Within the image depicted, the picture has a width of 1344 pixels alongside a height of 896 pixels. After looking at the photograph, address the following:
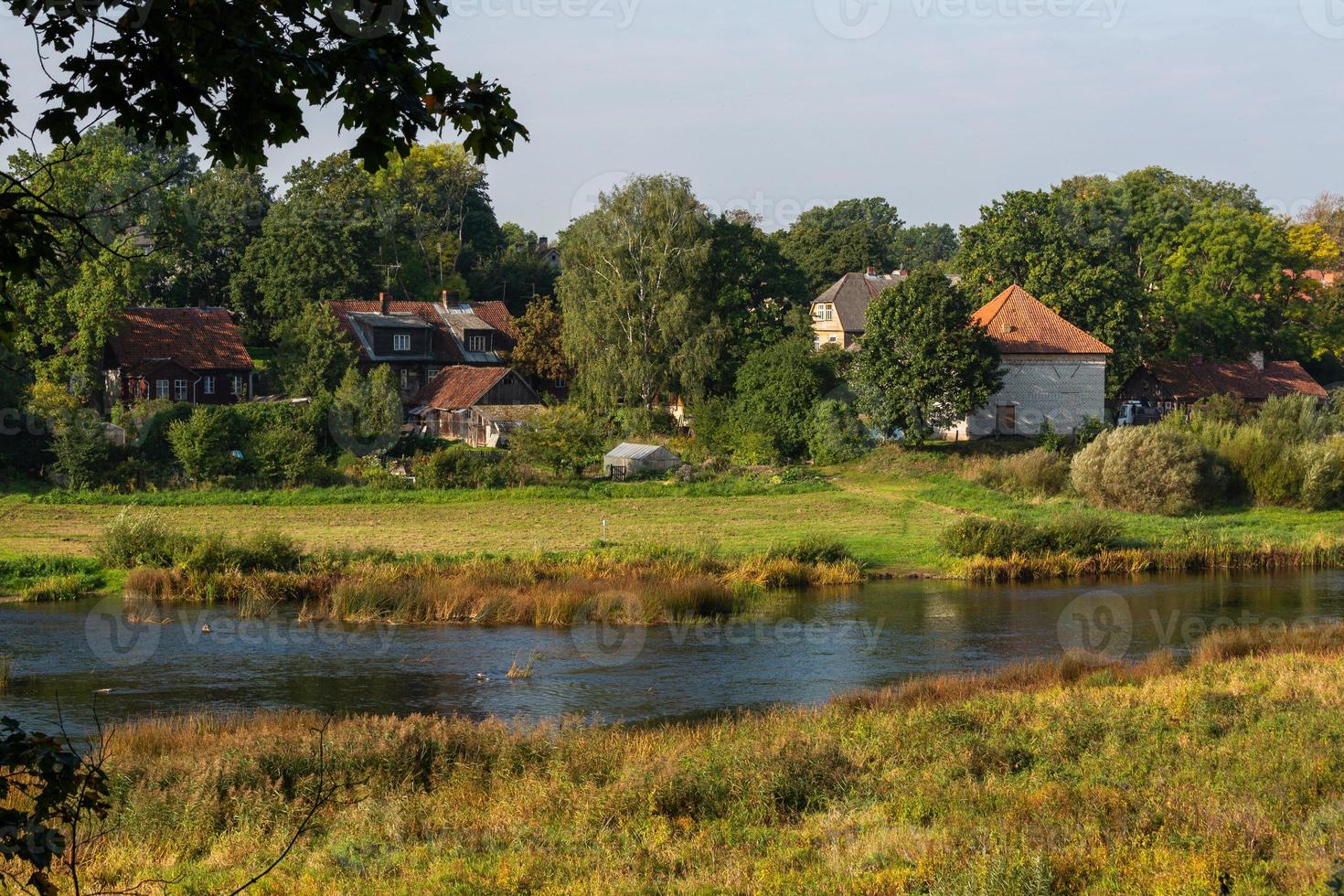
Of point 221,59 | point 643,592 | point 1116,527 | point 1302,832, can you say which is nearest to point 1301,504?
point 1116,527

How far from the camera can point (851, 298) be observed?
83875mm

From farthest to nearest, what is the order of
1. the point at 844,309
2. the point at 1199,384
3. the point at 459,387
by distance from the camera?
the point at 844,309 → the point at 1199,384 → the point at 459,387

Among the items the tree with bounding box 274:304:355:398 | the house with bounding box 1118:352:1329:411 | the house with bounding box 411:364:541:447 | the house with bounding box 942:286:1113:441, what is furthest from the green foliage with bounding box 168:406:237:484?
the house with bounding box 1118:352:1329:411

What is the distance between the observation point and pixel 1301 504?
44719 millimetres

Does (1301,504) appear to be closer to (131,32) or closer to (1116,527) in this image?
(1116,527)

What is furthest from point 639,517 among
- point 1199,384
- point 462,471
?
point 1199,384

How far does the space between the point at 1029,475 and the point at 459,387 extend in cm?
2927

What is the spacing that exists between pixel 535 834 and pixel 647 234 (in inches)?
2032

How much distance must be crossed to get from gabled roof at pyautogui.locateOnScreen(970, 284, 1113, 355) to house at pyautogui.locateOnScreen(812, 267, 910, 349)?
19937 millimetres

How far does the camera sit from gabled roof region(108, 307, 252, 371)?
60.1 m

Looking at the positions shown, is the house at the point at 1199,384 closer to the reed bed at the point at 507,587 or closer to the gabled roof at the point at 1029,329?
the gabled roof at the point at 1029,329

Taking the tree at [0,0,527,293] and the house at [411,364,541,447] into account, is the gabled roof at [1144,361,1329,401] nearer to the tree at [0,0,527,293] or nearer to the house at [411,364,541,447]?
the house at [411,364,541,447]

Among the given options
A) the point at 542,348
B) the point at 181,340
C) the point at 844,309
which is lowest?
the point at 181,340

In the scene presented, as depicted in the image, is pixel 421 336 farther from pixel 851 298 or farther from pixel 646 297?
pixel 851 298
